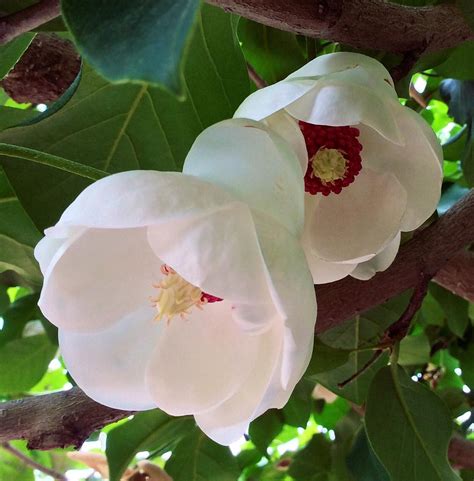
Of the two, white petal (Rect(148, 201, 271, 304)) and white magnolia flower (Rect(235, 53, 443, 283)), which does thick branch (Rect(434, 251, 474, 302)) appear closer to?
white magnolia flower (Rect(235, 53, 443, 283))

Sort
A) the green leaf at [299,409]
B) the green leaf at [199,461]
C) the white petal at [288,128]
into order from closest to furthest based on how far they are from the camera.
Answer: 1. the white petal at [288,128]
2. the green leaf at [199,461]
3. the green leaf at [299,409]

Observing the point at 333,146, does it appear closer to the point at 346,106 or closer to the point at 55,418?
the point at 346,106

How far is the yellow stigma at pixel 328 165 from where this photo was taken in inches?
21.6

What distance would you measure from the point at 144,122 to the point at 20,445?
924 millimetres

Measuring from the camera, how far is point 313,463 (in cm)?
108

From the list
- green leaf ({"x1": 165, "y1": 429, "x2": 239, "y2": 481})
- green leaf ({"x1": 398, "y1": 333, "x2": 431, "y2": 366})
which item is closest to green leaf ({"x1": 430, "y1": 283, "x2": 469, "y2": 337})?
green leaf ({"x1": 398, "y1": 333, "x2": 431, "y2": 366})

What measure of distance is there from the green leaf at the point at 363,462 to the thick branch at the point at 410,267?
0.23m

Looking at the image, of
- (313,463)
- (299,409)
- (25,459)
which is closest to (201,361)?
(299,409)

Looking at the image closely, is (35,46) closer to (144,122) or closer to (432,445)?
(144,122)

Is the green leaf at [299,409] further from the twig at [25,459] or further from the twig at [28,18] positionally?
the twig at [28,18]

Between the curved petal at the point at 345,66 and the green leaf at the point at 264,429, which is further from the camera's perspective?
the green leaf at the point at 264,429

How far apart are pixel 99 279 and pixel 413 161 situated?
0.81ft

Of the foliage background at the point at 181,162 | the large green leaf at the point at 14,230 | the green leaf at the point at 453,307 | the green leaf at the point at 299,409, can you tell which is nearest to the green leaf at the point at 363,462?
the foliage background at the point at 181,162

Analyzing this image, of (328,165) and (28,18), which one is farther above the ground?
(28,18)
